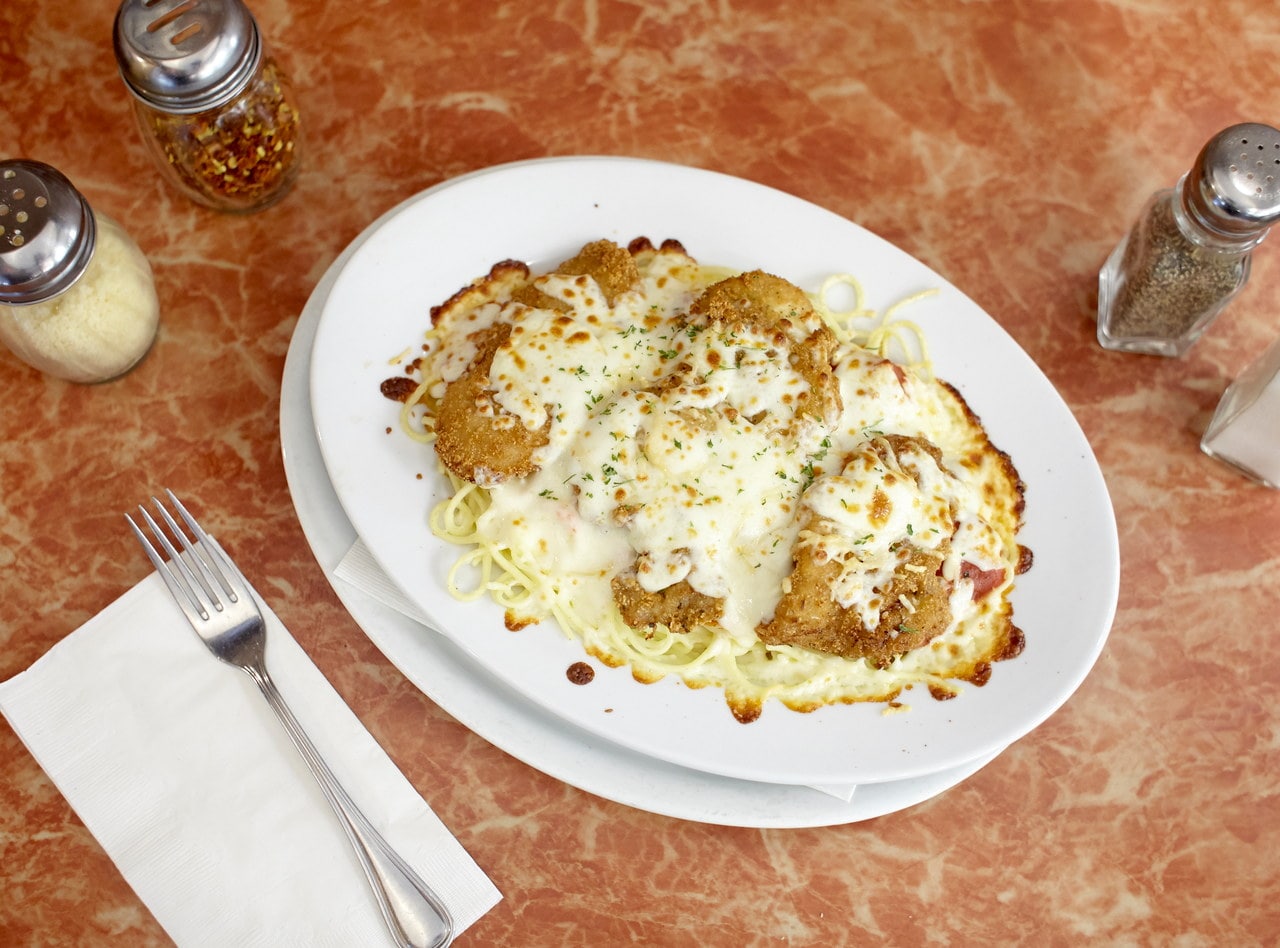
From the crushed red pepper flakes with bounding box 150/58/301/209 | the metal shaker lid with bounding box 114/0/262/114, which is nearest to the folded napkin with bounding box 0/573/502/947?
the crushed red pepper flakes with bounding box 150/58/301/209

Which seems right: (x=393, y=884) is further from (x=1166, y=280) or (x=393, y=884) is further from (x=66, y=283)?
(x=1166, y=280)

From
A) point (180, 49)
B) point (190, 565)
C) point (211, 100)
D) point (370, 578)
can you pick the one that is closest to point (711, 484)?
point (370, 578)

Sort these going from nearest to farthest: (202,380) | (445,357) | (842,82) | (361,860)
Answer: (361,860)
(445,357)
(202,380)
(842,82)

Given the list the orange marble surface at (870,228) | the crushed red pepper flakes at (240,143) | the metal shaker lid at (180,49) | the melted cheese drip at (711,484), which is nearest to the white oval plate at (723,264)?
the melted cheese drip at (711,484)

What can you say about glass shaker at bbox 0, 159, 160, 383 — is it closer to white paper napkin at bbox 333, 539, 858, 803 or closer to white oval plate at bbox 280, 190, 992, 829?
white oval plate at bbox 280, 190, 992, 829

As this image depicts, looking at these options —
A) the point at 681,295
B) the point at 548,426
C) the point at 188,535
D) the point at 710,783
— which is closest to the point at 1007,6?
the point at 681,295

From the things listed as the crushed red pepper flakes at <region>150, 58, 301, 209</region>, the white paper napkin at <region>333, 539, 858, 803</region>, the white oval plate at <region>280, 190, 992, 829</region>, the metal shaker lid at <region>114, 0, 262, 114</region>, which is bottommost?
the white oval plate at <region>280, 190, 992, 829</region>

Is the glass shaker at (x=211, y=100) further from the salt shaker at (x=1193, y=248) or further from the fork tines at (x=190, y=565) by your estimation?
the salt shaker at (x=1193, y=248)

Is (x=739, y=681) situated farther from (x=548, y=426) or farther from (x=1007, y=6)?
(x=1007, y=6)
